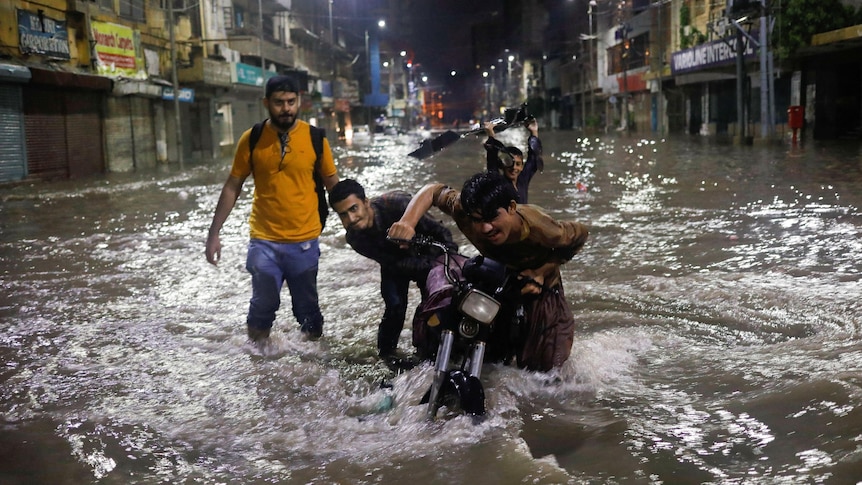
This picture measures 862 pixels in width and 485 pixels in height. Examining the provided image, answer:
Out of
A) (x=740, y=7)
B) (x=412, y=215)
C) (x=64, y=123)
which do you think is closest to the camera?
(x=412, y=215)

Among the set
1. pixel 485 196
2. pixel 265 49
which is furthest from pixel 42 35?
pixel 265 49

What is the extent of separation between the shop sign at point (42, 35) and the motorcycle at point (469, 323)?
22.5m

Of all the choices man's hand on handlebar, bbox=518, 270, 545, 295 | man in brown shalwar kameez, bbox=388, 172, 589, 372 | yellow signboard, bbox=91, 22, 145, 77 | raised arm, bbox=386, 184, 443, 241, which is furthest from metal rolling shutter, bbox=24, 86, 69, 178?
man's hand on handlebar, bbox=518, 270, 545, 295

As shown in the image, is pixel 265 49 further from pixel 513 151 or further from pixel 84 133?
pixel 513 151

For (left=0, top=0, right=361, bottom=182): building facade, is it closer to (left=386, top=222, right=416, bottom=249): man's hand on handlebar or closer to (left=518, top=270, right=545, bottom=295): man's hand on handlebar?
(left=386, top=222, right=416, bottom=249): man's hand on handlebar

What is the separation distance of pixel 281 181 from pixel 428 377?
1.61 m

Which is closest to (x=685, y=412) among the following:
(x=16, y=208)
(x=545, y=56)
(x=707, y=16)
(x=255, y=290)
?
(x=255, y=290)

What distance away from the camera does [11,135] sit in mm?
23453

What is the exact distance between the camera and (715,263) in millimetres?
8227

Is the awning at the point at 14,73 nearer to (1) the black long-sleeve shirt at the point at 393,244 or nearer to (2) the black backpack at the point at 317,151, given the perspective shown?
(2) the black backpack at the point at 317,151

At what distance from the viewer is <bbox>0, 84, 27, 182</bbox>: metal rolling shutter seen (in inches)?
906

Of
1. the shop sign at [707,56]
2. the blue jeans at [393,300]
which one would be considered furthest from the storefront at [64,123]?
the shop sign at [707,56]

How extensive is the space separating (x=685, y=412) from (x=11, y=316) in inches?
219

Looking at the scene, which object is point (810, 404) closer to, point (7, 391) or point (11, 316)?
point (7, 391)
